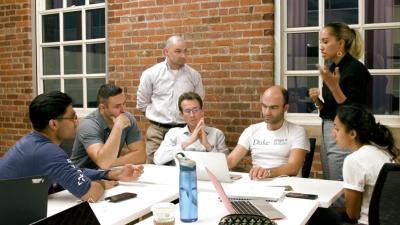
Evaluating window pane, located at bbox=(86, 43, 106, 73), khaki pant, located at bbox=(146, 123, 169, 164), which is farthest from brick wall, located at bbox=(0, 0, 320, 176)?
khaki pant, located at bbox=(146, 123, 169, 164)

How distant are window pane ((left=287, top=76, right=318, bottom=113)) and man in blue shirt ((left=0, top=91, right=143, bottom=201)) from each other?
92.3 inches

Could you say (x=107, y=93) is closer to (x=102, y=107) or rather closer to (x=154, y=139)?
(x=102, y=107)

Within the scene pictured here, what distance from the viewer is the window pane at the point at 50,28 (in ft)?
18.1

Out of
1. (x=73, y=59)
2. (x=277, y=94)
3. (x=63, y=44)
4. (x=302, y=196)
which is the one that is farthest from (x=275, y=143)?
(x=63, y=44)

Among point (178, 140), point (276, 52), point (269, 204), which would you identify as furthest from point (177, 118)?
point (269, 204)

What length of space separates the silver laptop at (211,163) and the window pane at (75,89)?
309cm

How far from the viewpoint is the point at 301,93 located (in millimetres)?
4152

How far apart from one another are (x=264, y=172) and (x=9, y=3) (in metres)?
4.29

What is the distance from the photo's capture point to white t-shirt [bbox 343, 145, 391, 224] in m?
2.20

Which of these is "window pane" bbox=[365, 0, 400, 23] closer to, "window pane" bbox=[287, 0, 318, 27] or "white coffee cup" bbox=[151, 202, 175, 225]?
"window pane" bbox=[287, 0, 318, 27]

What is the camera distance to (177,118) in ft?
13.5

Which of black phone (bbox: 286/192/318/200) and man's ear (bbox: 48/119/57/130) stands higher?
man's ear (bbox: 48/119/57/130)

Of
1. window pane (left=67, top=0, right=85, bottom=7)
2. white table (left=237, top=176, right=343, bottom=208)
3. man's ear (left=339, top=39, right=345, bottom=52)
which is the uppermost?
window pane (left=67, top=0, right=85, bottom=7)

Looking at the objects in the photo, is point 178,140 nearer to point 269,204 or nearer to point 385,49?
point 269,204
